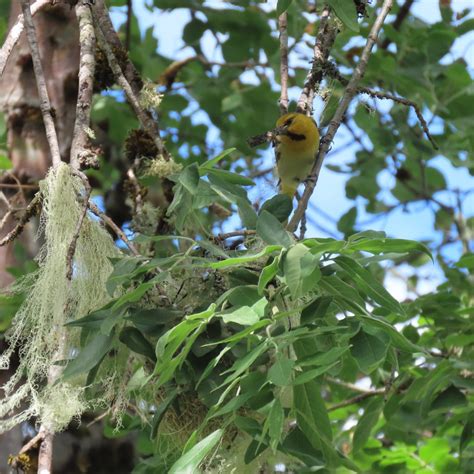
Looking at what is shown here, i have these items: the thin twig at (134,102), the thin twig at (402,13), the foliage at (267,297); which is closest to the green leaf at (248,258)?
the foliage at (267,297)

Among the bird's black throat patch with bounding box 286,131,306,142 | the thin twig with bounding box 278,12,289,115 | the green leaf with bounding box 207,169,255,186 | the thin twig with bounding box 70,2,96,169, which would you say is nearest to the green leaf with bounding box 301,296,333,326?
the green leaf with bounding box 207,169,255,186

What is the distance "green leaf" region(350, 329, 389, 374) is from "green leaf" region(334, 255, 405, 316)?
8cm

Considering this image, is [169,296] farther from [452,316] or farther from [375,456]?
[375,456]

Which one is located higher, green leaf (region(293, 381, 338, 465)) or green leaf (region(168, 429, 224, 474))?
green leaf (region(293, 381, 338, 465))

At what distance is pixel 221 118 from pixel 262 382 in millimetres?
3026

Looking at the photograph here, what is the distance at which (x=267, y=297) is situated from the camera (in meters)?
1.63

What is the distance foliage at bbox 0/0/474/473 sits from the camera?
1.55 meters

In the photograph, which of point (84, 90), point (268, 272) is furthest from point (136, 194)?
point (268, 272)

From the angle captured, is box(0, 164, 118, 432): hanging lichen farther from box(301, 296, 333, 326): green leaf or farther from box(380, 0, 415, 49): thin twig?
box(380, 0, 415, 49): thin twig

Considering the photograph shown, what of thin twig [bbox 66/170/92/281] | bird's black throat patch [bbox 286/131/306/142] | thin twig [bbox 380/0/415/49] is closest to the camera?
thin twig [bbox 66/170/92/281]

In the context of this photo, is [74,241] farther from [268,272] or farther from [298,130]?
[298,130]

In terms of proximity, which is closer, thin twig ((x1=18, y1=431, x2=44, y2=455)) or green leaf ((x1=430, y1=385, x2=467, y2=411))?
thin twig ((x1=18, y1=431, x2=44, y2=455))

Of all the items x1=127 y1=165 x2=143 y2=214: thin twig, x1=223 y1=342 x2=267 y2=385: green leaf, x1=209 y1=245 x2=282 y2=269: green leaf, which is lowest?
x1=223 y1=342 x2=267 y2=385: green leaf

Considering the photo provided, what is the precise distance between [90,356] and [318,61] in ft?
3.75
